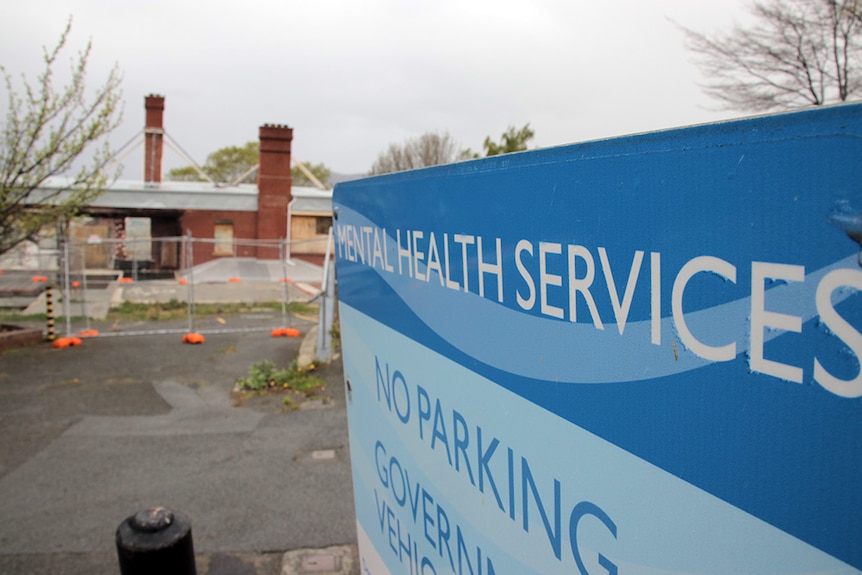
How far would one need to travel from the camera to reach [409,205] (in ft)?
5.01

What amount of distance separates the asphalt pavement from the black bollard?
118 cm

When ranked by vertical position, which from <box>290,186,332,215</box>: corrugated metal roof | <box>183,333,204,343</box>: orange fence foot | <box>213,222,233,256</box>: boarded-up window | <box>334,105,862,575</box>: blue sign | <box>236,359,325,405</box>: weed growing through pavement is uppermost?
<box>290,186,332,215</box>: corrugated metal roof

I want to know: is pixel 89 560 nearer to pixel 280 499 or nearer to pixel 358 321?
pixel 280 499

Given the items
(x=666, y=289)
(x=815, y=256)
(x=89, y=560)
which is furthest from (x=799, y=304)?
(x=89, y=560)

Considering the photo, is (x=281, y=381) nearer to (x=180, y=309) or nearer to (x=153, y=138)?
(x=180, y=309)

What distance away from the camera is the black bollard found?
3.11m

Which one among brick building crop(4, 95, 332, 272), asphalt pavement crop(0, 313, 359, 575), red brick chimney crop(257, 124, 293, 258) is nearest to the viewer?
asphalt pavement crop(0, 313, 359, 575)

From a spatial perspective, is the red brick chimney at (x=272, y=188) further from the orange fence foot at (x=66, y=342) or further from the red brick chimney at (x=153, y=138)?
the orange fence foot at (x=66, y=342)

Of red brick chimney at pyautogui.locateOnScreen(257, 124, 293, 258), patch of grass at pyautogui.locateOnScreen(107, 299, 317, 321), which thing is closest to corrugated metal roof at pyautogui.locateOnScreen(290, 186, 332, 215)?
red brick chimney at pyautogui.locateOnScreen(257, 124, 293, 258)

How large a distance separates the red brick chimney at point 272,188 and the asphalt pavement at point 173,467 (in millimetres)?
18234

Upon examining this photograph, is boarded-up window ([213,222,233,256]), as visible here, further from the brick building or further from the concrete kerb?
the concrete kerb

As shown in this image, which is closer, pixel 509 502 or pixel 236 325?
pixel 509 502

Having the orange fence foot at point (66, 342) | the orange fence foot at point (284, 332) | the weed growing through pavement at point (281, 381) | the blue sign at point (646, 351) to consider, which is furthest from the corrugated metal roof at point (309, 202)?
the blue sign at point (646, 351)

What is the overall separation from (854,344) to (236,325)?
1546 centimetres
